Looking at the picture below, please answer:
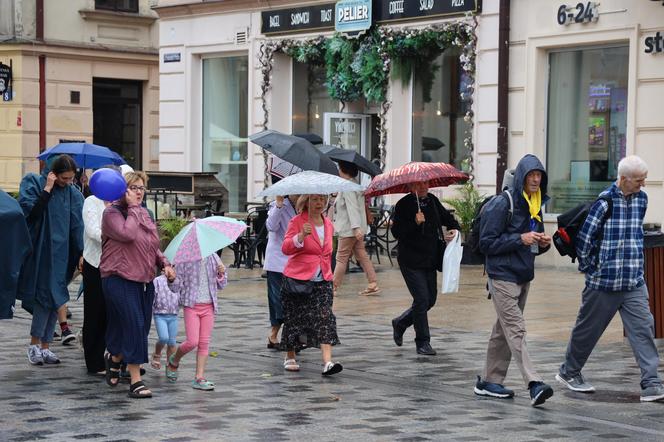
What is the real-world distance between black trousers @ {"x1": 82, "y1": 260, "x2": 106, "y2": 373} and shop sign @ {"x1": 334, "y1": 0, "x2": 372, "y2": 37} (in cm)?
1335

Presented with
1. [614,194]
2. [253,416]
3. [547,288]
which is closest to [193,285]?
[253,416]

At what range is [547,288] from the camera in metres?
17.3

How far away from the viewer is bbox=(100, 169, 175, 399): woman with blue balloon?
31.8 ft

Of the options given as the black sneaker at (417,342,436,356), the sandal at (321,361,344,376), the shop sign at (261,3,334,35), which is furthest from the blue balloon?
the shop sign at (261,3,334,35)


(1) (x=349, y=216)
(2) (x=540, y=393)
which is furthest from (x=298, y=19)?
(2) (x=540, y=393)

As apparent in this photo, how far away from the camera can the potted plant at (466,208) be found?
20.3m

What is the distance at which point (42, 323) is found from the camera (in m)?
11.1

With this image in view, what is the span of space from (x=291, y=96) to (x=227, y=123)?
75.6 inches

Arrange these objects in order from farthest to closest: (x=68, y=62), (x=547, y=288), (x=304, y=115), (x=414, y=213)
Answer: (x=68, y=62) < (x=304, y=115) < (x=547, y=288) < (x=414, y=213)

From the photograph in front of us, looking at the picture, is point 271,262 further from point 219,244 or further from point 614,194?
point 614,194

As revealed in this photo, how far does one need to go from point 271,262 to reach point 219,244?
88.4 inches

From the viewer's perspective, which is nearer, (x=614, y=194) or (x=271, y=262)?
(x=614, y=194)

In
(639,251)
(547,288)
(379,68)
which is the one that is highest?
(379,68)

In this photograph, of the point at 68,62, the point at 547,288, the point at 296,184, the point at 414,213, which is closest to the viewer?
the point at 296,184
